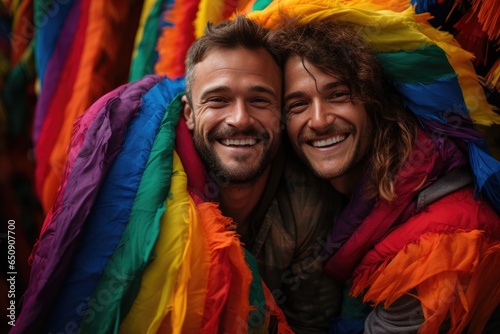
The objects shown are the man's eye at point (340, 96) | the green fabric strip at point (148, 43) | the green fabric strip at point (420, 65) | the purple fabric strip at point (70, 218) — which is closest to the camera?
the purple fabric strip at point (70, 218)

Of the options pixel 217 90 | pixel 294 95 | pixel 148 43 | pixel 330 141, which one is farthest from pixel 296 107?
pixel 148 43

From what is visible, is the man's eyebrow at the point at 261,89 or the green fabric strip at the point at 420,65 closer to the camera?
the green fabric strip at the point at 420,65

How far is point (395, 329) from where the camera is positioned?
1.24m

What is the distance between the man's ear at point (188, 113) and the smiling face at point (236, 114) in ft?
0.06

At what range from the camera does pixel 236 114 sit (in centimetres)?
141

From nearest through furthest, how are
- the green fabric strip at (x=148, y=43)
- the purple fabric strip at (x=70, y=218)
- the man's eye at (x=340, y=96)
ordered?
1. the purple fabric strip at (x=70, y=218)
2. the man's eye at (x=340, y=96)
3. the green fabric strip at (x=148, y=43)

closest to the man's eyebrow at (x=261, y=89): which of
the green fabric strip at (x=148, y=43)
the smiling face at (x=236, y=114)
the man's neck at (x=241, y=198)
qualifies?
the smiling face at (x=236, y=114)

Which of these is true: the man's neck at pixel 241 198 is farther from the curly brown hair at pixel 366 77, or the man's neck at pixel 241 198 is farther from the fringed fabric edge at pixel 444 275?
the fringed fabric edge at pixel 444 275

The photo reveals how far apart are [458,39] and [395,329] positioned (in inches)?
34.2

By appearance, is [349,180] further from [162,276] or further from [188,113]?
[162,276]

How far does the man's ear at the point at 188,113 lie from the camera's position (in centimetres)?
149

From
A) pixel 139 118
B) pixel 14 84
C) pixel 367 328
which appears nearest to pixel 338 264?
pixel 367 328

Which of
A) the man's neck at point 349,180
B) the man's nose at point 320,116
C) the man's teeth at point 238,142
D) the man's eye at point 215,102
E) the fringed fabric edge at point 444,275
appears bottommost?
the fringed fabric edge at point 444,275

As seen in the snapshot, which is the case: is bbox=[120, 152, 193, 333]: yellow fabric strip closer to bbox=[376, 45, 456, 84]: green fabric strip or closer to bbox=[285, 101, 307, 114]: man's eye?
bbox=[285, 101, 307, 114]: man's eye
